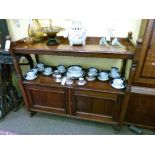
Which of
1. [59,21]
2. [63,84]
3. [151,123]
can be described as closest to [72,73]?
[63,84]

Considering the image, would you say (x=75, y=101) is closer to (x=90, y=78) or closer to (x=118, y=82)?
(x=90, y=78)

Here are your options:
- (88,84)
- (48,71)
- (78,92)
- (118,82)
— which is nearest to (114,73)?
(118,82)

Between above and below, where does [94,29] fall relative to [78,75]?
above

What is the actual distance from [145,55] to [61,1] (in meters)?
0.76

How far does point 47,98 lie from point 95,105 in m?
0.51

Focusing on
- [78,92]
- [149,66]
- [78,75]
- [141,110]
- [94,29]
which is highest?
[94,29]

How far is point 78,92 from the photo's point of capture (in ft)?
4.58

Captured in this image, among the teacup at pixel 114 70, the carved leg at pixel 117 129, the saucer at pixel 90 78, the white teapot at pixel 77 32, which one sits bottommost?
the carved leg at pixel 117 129

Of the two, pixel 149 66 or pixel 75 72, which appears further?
pixel 75 72

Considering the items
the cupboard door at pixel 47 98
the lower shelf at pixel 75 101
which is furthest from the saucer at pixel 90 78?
the cupboard door at pixel 47 98

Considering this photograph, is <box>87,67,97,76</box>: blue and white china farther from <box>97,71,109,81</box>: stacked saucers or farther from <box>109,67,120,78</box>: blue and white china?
<box>109,67,120,78</box>: blue and white china

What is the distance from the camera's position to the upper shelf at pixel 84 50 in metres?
1.13

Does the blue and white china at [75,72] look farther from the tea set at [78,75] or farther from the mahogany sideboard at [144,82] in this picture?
the mahogany sideboard at [144,82]

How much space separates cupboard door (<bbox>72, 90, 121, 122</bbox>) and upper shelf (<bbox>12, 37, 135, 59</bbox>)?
38 cm
